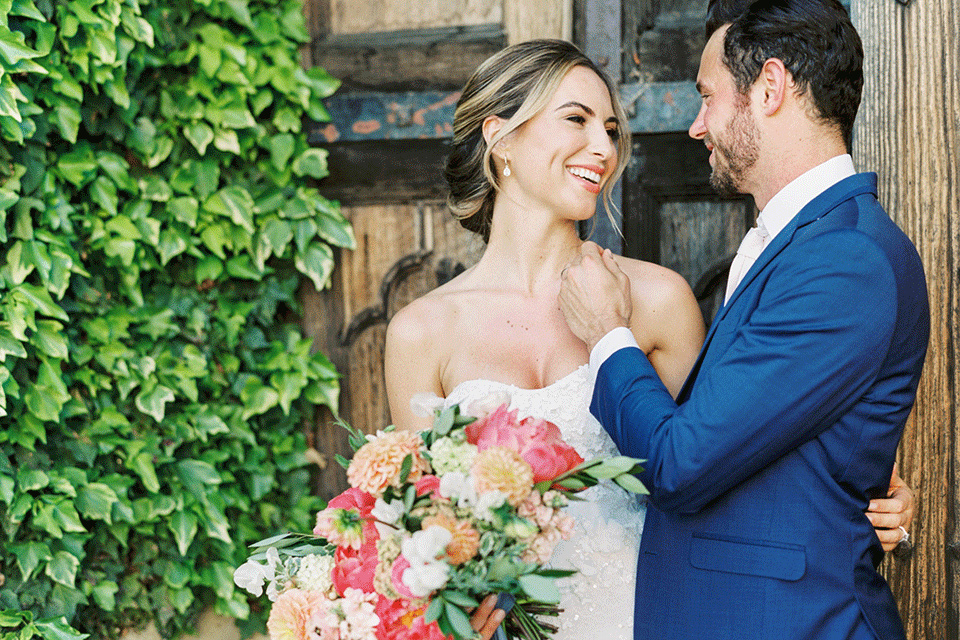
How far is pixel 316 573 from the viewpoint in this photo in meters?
1.44

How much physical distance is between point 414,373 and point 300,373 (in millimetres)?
808

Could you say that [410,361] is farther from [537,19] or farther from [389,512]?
[537,19]

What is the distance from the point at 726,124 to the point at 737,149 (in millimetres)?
56

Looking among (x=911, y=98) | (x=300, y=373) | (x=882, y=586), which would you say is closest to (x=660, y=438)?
(x=882, y=586)

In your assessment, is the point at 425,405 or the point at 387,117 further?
the point at 387,117

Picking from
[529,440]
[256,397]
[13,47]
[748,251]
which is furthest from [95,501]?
[748,251]

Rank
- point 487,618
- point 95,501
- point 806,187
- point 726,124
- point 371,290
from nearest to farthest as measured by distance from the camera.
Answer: point 487,618, point 806,187, point 726,124, point 95,501, point 371,290

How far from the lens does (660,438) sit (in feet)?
4.77

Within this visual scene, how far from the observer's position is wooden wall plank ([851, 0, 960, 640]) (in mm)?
2191

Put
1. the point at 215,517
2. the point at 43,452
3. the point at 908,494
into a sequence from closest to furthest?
the point at 908,494
the point at 43,452
the point at 215,517

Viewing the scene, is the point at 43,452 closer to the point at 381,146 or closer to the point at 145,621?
the point at 145,621

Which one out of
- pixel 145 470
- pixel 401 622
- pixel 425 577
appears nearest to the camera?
pixel 425 577

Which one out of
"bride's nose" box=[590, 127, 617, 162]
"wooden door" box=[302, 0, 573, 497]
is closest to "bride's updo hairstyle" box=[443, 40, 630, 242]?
"bride's nose" box=[590, 127, 617, 162]

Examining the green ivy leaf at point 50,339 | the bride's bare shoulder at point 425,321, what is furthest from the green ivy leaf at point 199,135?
the bride's bare shoulder at point 425,321
